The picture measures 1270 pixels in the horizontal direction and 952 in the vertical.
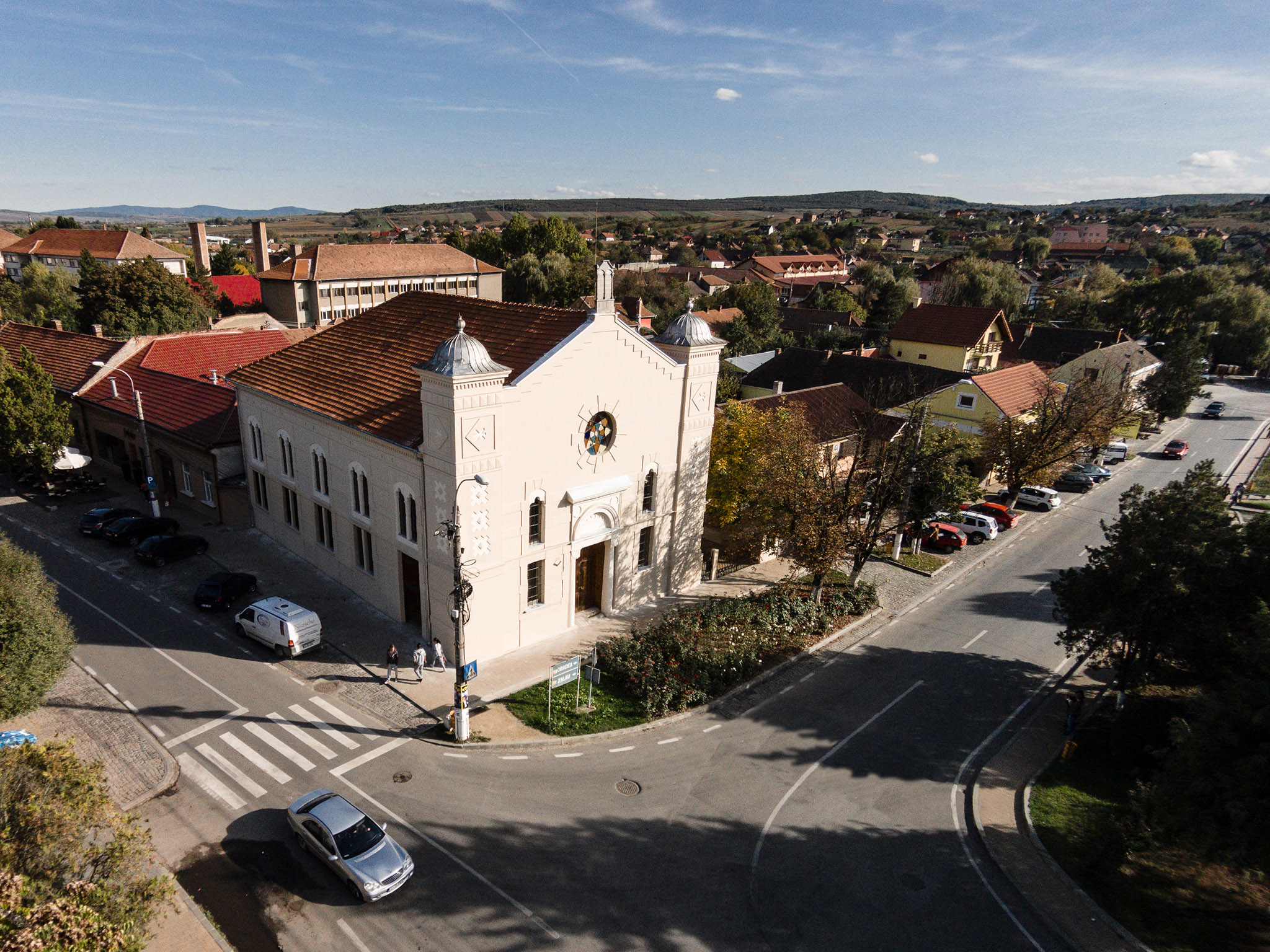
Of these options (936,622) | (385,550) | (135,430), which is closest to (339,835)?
(385,550)

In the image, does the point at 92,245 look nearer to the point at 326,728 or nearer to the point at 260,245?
the point at 260,245

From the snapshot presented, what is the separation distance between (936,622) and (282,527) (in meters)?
29.9

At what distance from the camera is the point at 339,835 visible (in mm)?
16297

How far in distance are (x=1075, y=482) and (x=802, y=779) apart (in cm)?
3882

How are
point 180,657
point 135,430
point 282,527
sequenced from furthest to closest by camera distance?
1. point 135,430
2. point 282,527
3. point 180,657

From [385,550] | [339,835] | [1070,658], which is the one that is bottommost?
[1070,658]

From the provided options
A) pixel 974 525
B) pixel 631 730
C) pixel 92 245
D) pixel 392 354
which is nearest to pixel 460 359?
pixel 392 354

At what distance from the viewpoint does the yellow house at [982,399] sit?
48469mm

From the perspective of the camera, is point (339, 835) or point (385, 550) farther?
point (385, 550)

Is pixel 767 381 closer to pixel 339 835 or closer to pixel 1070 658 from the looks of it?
pixel 1070 658

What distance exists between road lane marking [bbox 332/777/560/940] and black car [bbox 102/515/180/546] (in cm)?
2005

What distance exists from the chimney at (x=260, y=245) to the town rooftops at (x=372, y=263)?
39.3 ft

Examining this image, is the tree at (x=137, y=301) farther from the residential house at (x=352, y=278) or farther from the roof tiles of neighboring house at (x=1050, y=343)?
the roof tiles of neighboring house at (x=1050, y=343)

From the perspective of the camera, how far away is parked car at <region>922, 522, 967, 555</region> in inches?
1499
